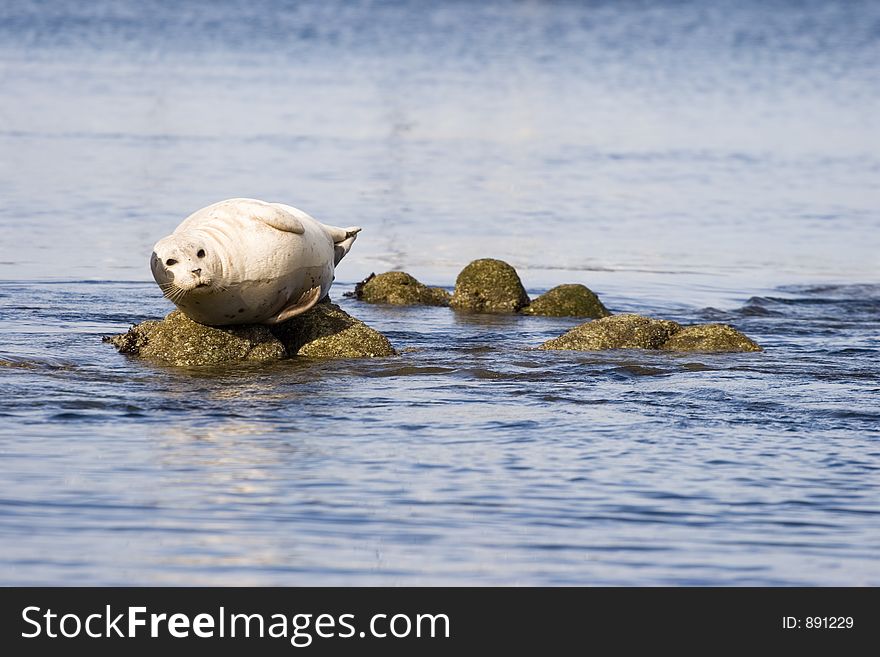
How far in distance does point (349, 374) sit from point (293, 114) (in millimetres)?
25368

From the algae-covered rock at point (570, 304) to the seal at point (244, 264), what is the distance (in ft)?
13.6

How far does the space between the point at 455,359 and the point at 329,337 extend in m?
→ 1.12

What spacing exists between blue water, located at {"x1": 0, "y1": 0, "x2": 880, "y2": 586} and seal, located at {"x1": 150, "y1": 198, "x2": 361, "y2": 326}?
21.6 inches

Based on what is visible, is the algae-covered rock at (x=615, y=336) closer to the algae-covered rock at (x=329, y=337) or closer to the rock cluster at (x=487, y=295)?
the algae-covered rock at (x=329, y=337)

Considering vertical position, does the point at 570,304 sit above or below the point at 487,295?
below

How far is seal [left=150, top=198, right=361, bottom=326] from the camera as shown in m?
13.1

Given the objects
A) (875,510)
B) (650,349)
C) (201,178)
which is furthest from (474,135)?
(875,510)

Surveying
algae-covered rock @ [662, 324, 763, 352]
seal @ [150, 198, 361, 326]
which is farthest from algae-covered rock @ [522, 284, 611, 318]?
seal @ [150, 198, 361, 326]

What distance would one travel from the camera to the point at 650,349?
1495 cm

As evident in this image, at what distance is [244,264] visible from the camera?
1325 cm

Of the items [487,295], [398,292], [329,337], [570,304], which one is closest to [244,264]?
[329,337]

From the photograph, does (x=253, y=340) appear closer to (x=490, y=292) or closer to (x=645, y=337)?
(x=645, y=337)
